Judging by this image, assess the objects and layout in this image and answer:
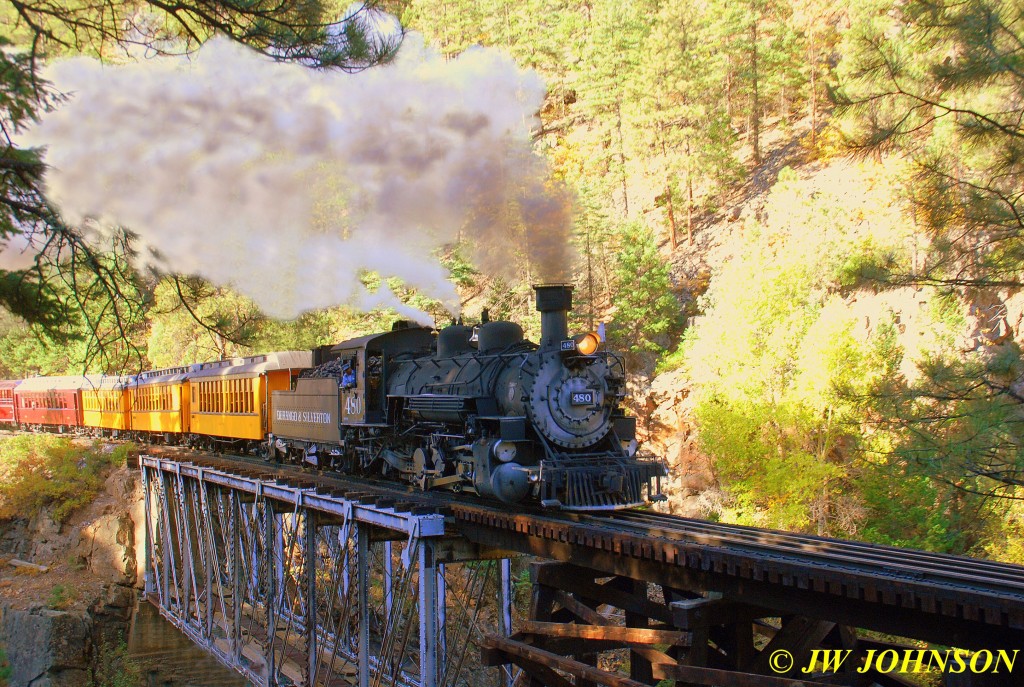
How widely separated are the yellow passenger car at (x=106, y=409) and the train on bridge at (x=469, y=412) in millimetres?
12332

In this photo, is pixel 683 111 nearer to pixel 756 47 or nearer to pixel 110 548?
pixel 756 47

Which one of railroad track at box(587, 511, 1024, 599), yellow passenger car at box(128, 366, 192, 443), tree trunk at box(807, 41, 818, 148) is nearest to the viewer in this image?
railroad track at box(587, 511, 1024, 599)

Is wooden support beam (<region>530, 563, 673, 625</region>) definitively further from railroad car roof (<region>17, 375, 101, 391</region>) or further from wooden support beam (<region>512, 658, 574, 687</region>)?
railroad car roof (<region>17, 375, 101, 391</region>)

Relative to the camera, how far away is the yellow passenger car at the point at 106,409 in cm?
2903

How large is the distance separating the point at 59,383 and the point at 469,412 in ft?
99.5

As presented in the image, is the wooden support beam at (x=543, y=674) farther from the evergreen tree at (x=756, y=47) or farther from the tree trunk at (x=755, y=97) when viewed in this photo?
the evergreen tree at (x=756, y=47)

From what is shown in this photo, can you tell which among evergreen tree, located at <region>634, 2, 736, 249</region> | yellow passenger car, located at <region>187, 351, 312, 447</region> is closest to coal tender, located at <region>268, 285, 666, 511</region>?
yellow passenger car, located at <region>187, 351, 312, 447</region>

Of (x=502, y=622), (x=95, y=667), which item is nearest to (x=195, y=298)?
(x=502, y=622)

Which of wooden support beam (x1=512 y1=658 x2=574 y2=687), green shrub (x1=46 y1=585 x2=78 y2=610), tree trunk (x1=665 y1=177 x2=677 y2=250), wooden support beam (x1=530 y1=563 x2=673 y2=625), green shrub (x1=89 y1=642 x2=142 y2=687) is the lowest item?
green shrub (x1=89 y1=642 x2=142 y2=687)

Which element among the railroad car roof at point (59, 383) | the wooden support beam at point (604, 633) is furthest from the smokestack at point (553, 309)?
the railroad car roof at point (59, 383)

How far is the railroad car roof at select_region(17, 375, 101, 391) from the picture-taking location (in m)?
32.1

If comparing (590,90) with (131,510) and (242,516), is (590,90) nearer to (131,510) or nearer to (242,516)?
(131,510)

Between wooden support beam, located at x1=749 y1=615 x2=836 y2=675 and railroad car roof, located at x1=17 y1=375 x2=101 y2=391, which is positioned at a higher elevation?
railroad car roof, located at x1=17 y1=375 x2=101 y2=391

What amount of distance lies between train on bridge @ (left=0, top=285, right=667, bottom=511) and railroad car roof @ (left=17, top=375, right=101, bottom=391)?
16.4 m
